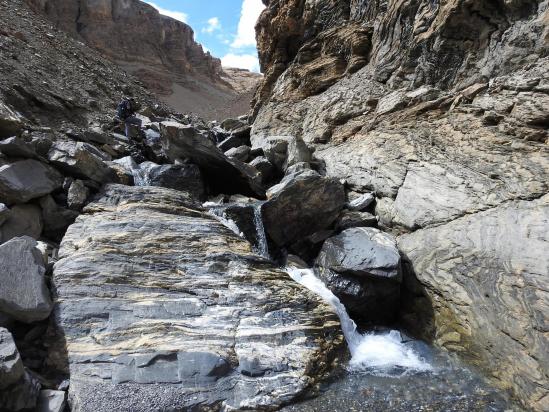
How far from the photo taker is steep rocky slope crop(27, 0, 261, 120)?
74.9 m

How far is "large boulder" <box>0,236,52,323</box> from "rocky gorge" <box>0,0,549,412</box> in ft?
0.09

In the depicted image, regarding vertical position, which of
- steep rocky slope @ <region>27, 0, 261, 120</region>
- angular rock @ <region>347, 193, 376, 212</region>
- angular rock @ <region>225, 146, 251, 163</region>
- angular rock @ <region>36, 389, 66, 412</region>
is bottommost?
angular rock @ <region>36, 389, 66, 412</region>

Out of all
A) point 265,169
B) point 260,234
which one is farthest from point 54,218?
point 265,169

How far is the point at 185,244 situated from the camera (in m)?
8.27

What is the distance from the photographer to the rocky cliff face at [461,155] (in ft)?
21.7

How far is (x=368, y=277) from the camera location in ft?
28.0

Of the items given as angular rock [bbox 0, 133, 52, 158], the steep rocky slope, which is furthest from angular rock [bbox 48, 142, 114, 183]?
the steep rocky slope

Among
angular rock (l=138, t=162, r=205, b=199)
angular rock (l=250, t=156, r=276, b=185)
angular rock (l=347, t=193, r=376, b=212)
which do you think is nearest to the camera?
angular rock (l=347, t=193, r=376, b=212)

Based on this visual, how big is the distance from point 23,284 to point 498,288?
27.7 feet

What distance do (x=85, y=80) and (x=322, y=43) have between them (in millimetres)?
16567

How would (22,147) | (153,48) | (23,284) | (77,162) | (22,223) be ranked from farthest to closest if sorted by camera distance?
(153,48)
(77,162)
(22,147)
(22,223)
(23,284)

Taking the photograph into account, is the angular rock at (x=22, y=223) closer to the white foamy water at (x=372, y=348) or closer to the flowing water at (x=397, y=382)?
the white foamy water at (x=372, y=348)

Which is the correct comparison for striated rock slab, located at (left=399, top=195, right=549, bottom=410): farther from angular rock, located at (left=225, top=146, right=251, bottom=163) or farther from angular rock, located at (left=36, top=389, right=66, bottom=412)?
angular rock, located at (left=225, top=146, right=251, bottom=163)

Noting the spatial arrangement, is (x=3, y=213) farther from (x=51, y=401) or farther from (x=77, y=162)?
(x=51, y=401)
